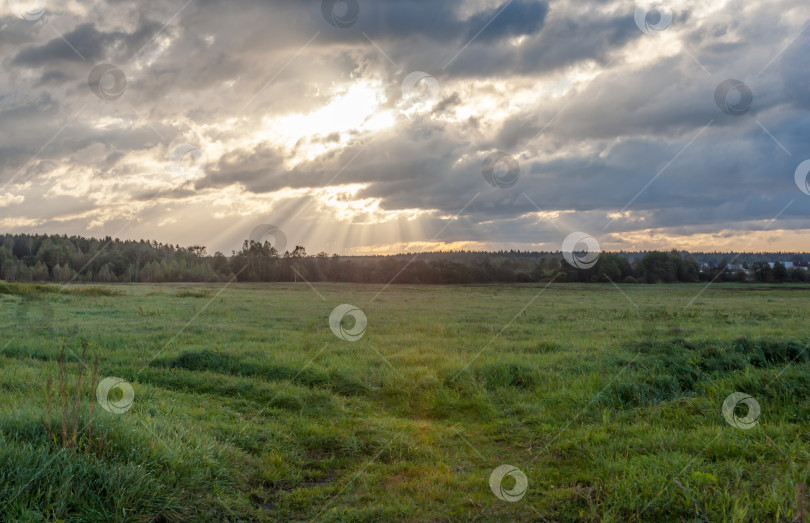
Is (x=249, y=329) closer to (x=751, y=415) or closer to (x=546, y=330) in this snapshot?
(x=546, y=330)

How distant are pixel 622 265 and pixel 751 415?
85.5m

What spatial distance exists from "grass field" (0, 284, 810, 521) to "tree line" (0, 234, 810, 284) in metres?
67.8

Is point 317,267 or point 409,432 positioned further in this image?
point 317,267

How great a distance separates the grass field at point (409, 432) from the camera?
523 cm

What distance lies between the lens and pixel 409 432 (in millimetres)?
8344

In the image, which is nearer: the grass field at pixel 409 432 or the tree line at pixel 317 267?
the grass field at pixel 409 432

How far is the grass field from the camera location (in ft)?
17.2

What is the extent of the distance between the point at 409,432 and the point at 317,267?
93.2m

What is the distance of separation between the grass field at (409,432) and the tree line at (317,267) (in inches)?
2669

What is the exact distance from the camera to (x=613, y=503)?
17.8 feet

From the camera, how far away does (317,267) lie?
99.8 metres

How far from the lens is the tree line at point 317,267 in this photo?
8300 centimetres

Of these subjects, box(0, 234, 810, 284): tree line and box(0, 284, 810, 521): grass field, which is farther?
box(0, 234, 810, 284): tree line

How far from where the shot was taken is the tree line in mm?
83000
